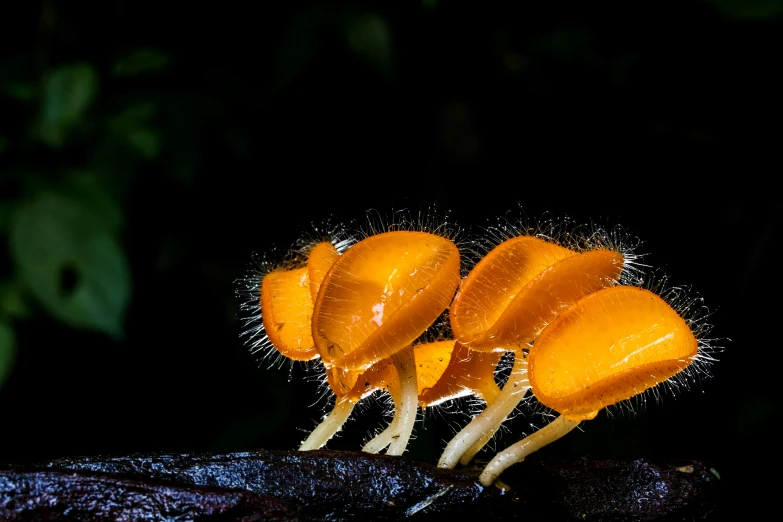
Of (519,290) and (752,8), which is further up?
(752,8)

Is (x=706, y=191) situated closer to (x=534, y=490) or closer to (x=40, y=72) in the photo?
(x=534, y=490)

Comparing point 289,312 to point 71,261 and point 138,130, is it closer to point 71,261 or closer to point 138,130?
point 71,261

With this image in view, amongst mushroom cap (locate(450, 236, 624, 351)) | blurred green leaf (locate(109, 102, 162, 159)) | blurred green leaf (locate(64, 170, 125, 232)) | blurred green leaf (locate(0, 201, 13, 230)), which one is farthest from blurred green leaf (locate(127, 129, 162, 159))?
mushroom cap (locate(450, 236, 624, 351))

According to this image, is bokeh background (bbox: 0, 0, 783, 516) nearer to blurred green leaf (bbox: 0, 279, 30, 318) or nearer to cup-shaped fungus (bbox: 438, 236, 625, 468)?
blurred green leaf (bbox: 0, 279, 30, 318)

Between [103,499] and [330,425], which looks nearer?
[103,499]

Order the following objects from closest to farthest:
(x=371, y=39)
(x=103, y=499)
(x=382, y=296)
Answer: (x=103, y=499)
(x=382, y=296)
(x=371, y=39)

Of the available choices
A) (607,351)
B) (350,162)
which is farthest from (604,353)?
(350,162)

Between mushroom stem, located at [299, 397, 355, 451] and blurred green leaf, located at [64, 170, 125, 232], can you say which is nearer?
mushroom stem, located at [299, 397, 355, 451]
